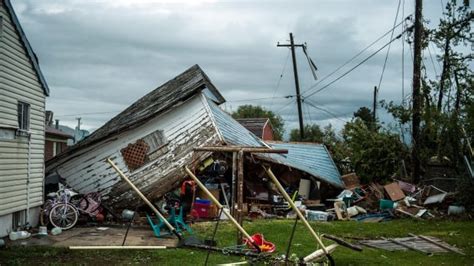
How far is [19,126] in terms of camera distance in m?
14.0

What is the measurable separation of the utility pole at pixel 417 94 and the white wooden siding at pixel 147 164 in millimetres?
8725

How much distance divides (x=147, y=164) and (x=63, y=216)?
436 cm

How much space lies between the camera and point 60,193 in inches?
611

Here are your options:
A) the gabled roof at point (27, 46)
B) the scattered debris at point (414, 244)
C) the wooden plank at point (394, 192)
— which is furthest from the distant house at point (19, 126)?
the wooden plank at point (394, 192)

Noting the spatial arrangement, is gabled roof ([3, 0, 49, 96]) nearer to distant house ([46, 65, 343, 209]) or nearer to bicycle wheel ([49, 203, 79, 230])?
bicycle wheel ([49, 203, 79, 230])

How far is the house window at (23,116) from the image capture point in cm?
1404

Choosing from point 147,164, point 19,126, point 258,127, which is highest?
Answer: point 258,127

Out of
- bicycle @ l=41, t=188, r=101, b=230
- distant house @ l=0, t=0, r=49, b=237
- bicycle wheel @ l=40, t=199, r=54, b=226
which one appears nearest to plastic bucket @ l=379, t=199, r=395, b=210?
bicycle @ l=41, t=188, r=101, b=230

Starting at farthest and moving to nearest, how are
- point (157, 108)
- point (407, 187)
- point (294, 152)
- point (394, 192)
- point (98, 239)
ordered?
point (294, 152) → point (407, 187) → point (394, 192) → point (157, 108) → point (98, 239)

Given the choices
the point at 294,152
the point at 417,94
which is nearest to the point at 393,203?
the point at 417,94

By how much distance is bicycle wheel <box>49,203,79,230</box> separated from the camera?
14.4 meters

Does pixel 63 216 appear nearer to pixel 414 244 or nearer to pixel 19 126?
pixel 19 126

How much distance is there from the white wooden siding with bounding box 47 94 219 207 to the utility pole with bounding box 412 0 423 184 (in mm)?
8725

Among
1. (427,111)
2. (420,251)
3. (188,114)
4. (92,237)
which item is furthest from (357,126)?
(92,237)
